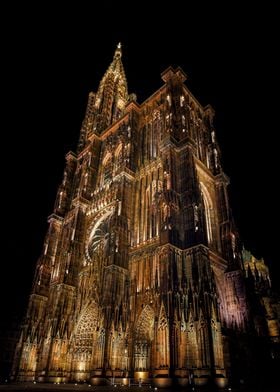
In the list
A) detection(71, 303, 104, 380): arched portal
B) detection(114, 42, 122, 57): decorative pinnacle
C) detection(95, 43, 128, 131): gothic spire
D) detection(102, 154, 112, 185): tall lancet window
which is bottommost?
detection(71, 303, 104, 380): arched portal

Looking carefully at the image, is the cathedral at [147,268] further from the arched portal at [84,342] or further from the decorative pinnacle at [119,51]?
the decorative pinnacle at [119,51]

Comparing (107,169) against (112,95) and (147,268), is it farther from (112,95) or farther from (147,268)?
(112,95)

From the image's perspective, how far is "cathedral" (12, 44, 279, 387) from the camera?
1986 cm

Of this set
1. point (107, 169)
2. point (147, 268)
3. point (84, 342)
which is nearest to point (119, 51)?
point (107, 169)

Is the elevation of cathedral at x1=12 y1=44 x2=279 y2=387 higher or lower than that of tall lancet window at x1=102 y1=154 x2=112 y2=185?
lower

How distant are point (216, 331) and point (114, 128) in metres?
30.1

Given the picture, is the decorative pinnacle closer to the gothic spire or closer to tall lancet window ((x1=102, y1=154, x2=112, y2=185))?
the gothic spire

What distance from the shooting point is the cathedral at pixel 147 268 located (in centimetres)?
1986

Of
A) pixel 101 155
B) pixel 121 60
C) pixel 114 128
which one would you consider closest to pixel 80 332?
pixel 101 155

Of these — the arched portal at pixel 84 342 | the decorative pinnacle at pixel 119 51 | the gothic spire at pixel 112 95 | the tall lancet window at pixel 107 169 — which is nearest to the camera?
the arched portal at pixel 84 342

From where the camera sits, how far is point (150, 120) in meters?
36.8

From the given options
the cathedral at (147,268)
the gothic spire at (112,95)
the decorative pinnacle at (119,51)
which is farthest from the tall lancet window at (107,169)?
the decorative pinnacle at (119,51)

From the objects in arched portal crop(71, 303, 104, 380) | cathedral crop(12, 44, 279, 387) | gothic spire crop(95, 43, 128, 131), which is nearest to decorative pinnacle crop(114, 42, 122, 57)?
gothic spire crop(95, 43, 128, 131)

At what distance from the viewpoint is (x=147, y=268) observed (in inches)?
958
